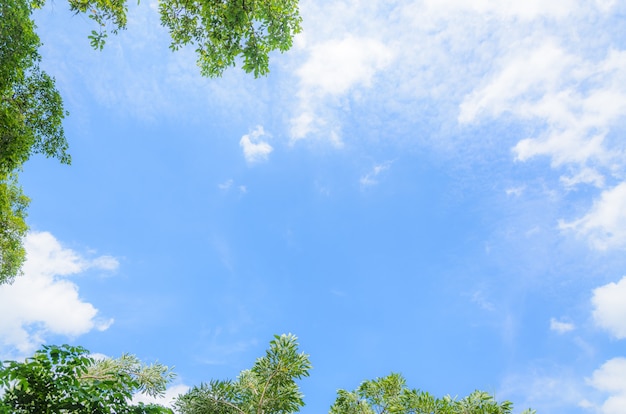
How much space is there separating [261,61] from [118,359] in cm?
1179

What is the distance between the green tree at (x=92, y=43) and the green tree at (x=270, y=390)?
789 centimetres

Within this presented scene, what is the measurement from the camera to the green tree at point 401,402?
1258 centimetres

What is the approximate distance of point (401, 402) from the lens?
13.5m

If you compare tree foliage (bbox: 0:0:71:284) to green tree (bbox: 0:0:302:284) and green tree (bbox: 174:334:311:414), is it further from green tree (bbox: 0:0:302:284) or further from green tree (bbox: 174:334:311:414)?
green tree (bbox: 174:334:311:414)

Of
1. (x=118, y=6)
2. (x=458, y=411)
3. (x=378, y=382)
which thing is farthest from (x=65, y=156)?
(x=458, y=411)

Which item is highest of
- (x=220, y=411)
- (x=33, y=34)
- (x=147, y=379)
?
(x=33, y=34)

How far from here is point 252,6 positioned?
962cm

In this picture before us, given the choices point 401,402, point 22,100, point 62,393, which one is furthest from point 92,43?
point 401,402

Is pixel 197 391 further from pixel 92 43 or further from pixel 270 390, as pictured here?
pixel 92 43

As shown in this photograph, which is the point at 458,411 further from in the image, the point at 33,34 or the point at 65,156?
the point at 33,34

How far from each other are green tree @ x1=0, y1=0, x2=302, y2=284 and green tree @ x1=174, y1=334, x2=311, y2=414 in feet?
25.9

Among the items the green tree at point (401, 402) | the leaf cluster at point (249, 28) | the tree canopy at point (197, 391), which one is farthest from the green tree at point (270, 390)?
the leaf cluster at point (249, 28)

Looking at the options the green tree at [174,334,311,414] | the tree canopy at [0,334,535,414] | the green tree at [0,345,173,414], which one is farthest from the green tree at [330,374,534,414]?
the green tree at [0,345,173,414]

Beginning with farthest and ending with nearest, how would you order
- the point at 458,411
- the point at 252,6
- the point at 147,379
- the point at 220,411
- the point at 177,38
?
the point at 147,379 → the point at 220,411 → the point at 458,411 → the point at 177,38 → the point at 252,6
